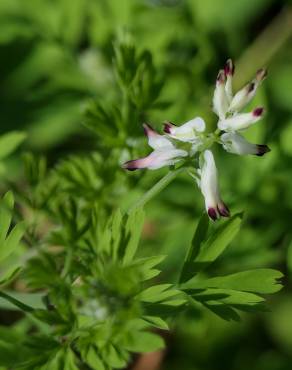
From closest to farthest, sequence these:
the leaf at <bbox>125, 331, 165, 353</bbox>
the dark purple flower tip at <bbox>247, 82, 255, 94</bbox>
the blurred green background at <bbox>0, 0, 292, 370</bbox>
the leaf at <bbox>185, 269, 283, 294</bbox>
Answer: the leaf at <bbox>125, 331, 165, 353</bbox> → the dark purple flower tip at <bbox>247, 82, 255, 94</bbox> → the leaf at <bbox>185, 269, 283, 294</bbox> → the blurred green background at <bbox>0, 0, 292, 370</bbox>

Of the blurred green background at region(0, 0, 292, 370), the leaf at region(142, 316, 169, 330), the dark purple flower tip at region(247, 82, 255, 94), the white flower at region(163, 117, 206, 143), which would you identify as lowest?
the blurred green background at region(0, 0, 292, 370)

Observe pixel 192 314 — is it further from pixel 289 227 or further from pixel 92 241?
pixel 92 241

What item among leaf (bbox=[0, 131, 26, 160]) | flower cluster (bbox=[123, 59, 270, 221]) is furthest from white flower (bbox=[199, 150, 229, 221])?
leaf (bbox=[0, 131, 26, 160])

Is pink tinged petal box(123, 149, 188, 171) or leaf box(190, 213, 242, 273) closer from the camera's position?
pink tinged petal box(123, 149, 188, 171)

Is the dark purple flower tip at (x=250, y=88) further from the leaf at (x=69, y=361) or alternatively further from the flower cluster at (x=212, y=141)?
the leaf at (x=69, y=361)

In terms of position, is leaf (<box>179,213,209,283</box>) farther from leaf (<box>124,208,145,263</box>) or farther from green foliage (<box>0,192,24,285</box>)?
green foliage (<box>0,192,24,285</box>)

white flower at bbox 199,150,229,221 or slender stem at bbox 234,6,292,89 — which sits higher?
white flower at bbox 199,150,229,221

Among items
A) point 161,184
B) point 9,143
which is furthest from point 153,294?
point 9,143

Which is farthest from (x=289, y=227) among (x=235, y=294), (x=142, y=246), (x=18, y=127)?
(x=18, y=127)

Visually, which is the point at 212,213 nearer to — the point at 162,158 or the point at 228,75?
the point at 162,158
